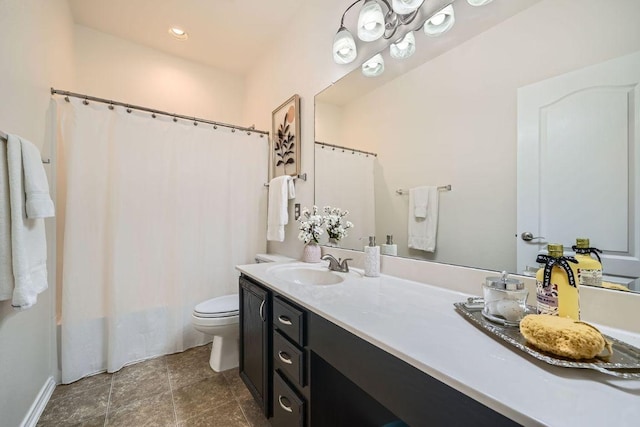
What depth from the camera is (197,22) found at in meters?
2.28

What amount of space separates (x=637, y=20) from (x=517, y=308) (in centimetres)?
88

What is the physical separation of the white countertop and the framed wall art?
139 centimetres

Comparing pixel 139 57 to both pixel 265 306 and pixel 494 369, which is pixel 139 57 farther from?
pixel 494 369

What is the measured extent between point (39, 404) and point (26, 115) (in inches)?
60.8

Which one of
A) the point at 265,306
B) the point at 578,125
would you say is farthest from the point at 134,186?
the point at 578,125

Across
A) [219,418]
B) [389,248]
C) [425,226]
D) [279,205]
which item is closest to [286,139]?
[279,205]

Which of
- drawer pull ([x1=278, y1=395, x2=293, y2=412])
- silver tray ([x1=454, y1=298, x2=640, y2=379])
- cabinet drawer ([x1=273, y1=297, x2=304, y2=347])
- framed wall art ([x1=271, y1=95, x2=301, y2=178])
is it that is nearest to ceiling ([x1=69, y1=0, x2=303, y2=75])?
framed wall art ([x1=271, y1=95, x2=301, y2=178])

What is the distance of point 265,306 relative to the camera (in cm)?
127

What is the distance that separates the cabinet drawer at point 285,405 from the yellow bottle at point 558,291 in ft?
2.83

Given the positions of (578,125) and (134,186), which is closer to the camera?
(578,125)

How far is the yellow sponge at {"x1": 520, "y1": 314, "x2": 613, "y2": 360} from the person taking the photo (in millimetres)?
517

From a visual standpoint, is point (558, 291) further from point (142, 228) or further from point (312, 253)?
point (142, 228)

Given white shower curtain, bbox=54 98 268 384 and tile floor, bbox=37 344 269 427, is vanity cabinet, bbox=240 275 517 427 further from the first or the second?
white shower curtain, bbox=54 98 268 384

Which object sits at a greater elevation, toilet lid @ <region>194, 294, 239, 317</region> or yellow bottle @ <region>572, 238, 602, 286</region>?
yellow bottle @ <region>572, 238, 602, 286</region>
